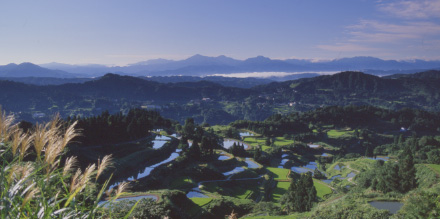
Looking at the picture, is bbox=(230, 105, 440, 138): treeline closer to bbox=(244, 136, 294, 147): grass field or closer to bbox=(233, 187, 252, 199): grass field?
bbox=(244, 136, 294, 147): grass field

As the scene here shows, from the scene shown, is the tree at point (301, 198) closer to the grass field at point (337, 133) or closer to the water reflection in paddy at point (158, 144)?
the water reflection in paddy at point (158, 144)

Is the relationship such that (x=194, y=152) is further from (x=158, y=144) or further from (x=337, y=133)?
(x=337, y=133)

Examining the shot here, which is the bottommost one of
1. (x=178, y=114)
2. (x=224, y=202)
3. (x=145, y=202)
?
(x=178, y=114)

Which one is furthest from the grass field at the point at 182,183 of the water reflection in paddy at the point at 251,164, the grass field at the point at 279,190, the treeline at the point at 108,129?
the treeline at the point at 108,129

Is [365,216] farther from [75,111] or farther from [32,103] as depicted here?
[32,103]

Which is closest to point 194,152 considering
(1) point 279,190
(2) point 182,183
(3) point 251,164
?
(2) point 182,183

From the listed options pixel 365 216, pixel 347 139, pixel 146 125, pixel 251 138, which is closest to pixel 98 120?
pixel 146 125

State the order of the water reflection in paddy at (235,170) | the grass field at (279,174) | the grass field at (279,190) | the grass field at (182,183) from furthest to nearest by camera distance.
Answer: the grass field at (279,174) → the water reflection in paddy at (235,170) → the grass field at (279,190) → the grass field at (182,183)

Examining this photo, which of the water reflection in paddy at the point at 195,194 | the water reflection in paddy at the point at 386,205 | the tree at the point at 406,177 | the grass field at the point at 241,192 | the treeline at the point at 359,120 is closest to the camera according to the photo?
the water reflection in paddy at the point at 386,205

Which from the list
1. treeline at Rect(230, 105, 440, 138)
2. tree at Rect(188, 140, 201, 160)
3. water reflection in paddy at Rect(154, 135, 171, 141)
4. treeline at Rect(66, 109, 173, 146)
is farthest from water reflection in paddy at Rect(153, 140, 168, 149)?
treeline at Rect(230, 105, 440, 138)
